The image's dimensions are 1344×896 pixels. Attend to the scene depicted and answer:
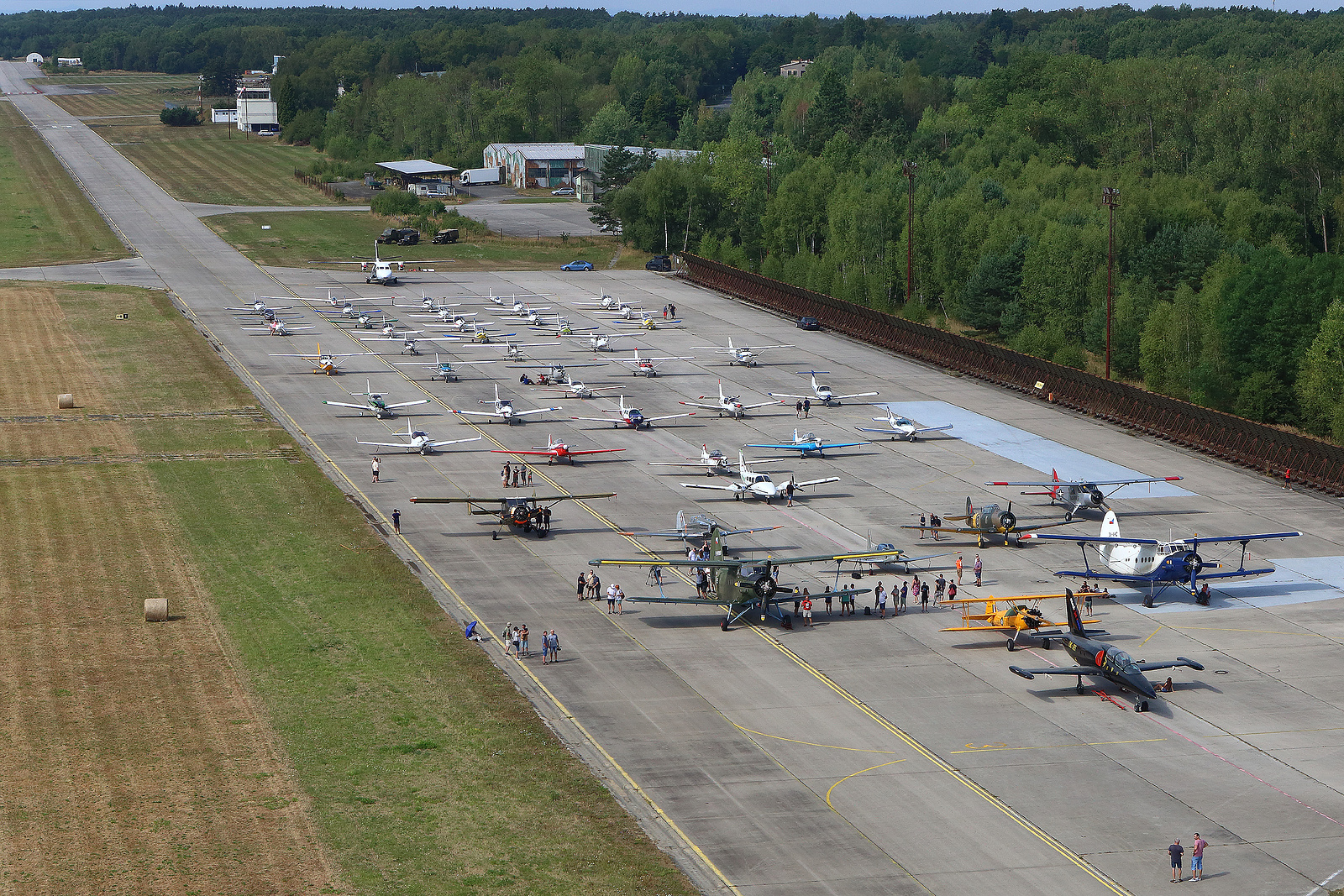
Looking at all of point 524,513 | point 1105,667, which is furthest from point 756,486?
point 1105,667

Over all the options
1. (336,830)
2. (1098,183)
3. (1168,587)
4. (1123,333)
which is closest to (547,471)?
(1168,587)

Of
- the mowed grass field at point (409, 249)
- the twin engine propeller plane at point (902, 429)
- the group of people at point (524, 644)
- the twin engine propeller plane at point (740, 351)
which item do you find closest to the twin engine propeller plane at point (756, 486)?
the twin engine propeller plane at point (902, 429)

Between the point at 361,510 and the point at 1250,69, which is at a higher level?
the point at 1250,69

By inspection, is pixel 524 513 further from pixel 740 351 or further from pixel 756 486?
pixel 740 351

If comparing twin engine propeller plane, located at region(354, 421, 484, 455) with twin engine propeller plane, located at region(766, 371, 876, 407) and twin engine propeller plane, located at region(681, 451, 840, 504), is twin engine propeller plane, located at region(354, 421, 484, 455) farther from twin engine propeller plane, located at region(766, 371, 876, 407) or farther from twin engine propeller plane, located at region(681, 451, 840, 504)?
twin engine propeller plane, located at region(766, 371, 876, 407)

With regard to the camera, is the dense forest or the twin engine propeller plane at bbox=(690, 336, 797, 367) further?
the twin engine propeller plane at bbox=(690, 336, 797, 367)

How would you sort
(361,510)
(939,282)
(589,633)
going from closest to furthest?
1. (589,633)
2. (361,510)
3. (939,282)

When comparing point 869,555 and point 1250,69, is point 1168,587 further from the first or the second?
point 1250,69

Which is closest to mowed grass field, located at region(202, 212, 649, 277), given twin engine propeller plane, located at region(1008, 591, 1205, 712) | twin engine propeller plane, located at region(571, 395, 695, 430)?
twin engine propeller plane, located at region(571, 395, 695, 430)
